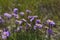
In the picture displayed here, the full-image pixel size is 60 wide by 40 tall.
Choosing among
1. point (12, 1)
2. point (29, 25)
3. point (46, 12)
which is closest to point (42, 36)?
point (29, 25)

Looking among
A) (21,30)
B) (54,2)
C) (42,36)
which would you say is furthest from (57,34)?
(54,2)

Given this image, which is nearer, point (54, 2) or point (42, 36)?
point (42, 36)

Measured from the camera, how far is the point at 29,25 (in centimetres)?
275

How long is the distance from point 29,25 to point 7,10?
35.1 inches

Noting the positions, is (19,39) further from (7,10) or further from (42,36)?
(7,10)

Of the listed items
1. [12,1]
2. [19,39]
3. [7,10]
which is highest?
[12,1]

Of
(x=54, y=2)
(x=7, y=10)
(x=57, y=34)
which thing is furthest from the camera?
(x=54, y=2)

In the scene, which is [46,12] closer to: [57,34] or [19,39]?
[57,34]

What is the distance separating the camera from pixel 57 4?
150 inches

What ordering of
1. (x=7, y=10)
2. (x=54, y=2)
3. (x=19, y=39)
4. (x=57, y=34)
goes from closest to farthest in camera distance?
(x=19, y=39)
(x=57, y=34)
(x=7, y=10)
(x=54, y=2)

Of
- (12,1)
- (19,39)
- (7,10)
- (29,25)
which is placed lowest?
(19,39)

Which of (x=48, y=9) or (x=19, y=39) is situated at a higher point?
(x=48, y=9)

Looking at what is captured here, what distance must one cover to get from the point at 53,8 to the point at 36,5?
31cm

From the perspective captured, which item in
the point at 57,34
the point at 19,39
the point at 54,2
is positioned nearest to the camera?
the point at 19,39
